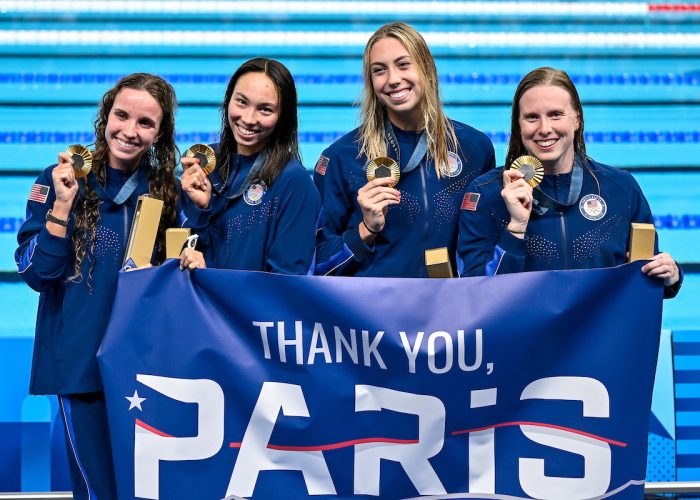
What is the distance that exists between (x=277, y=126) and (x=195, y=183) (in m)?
0.29

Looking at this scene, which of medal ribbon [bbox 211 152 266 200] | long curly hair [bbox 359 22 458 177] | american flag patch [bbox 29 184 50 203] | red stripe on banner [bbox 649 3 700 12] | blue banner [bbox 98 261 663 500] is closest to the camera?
blue banner [bbox 98 261 663 500]

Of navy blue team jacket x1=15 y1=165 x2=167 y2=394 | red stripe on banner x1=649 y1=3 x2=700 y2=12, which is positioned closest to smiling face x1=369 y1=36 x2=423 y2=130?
navy blue team jacket x1=15 y1=165 x2=167 y2=394

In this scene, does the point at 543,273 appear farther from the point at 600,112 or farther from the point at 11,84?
the point at 11,84

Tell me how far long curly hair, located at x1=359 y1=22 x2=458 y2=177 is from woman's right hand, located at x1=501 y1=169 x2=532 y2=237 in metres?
0.32

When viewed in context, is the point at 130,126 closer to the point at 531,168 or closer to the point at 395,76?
the point at 395,76

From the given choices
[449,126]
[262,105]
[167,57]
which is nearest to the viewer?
[262,105]

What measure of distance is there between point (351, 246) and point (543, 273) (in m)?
0.53

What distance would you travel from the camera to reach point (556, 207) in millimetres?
2467

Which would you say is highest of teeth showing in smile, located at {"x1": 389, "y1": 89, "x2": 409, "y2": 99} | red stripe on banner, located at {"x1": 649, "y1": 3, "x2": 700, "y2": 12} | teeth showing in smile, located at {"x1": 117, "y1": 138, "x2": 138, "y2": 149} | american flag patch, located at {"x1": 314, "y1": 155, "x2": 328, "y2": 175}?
red stripe on banner, located at {"x1": 649, "y1": 3, "x2": 700, "y2": 12}

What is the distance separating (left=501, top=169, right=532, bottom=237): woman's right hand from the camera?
2354mm

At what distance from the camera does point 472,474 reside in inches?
91.5

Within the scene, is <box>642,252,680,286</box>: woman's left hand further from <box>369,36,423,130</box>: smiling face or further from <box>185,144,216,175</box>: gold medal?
<box>185,144,216,175</box>: gold medal

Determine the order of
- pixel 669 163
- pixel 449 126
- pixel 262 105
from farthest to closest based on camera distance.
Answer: pixel 669 163 → pixel 449 126 → pixel 262 105

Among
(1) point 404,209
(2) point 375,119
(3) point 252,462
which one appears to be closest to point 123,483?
(3) point 252,462
